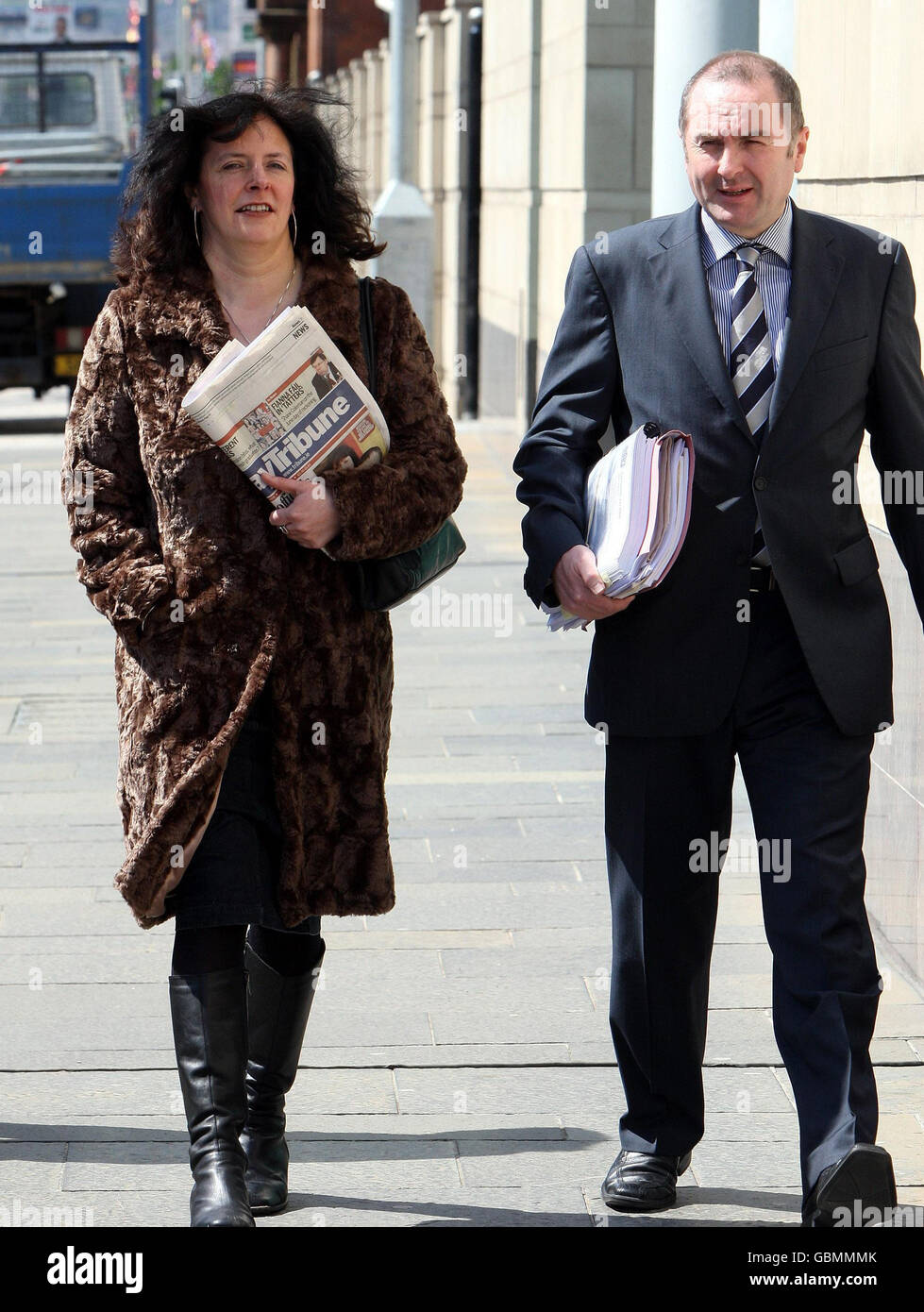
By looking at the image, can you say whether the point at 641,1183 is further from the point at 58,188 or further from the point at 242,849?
the point at 58,188

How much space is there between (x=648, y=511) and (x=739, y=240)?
0.52 metres

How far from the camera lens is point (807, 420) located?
3.43m

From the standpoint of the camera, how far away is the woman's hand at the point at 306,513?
3.41 metres

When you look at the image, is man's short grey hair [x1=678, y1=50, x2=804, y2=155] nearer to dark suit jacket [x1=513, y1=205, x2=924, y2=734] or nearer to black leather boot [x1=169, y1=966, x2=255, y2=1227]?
dark suit jacket [x1=513, y1=205, x2=924, y2=734]

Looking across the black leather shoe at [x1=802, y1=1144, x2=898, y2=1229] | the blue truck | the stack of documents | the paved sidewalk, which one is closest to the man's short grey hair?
the stack of documents

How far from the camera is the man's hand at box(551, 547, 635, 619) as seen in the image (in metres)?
3.41

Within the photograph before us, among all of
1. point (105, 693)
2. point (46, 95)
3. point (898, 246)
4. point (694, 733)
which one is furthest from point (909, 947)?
point (46, 95)

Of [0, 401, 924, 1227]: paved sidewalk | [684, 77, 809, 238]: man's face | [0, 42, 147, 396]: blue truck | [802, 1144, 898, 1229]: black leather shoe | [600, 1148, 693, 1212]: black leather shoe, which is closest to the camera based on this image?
[802, 1144, 898, 1229]: black leather shoe

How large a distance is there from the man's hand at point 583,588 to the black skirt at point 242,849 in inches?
21.2

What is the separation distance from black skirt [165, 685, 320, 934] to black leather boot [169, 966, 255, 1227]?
111 mm

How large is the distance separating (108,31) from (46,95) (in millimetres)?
997

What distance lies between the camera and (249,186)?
347cm

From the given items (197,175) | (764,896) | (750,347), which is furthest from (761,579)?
(197,175)
